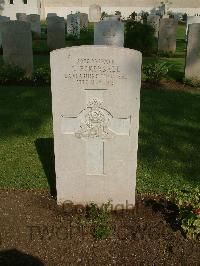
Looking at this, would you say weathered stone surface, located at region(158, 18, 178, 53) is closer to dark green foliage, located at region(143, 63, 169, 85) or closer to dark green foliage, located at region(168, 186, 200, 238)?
dark green foliage, located at region(143, 63, 169, 85)

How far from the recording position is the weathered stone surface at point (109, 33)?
1164cm

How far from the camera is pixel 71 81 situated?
12.1 feet

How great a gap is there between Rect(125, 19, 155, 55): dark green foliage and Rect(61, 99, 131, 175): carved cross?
11684mm

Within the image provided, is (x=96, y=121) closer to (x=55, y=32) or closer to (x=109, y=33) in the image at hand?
(x=109, y=33)

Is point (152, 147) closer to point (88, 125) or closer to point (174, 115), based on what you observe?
point (174, 115)

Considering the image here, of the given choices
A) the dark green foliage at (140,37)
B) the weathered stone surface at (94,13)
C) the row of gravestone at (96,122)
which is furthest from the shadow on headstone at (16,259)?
the weathered stone surface at (94,13)

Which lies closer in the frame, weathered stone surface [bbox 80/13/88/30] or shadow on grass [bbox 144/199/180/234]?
shadow on grass [bbox 144/199/180/234]

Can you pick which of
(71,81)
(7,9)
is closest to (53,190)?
(71,81)

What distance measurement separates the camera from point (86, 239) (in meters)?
3.79

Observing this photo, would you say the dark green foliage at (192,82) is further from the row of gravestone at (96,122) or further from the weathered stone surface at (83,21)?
the weathered stone surface at (83,21)

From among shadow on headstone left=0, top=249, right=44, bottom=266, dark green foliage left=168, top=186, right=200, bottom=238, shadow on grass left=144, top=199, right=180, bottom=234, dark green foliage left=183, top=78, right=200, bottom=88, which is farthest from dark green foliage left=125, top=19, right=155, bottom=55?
shadow on headstone left=0, top=249, right=44, bottom=266

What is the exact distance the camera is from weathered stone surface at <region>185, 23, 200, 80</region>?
973 cm

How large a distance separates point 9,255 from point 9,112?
4.61 m

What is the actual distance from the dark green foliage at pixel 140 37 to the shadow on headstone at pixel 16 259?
12593 millimetres
